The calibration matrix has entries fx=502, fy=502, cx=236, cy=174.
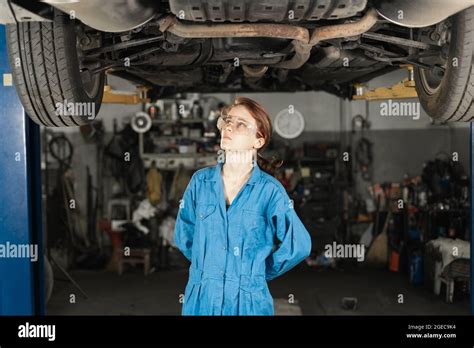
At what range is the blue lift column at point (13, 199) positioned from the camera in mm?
2734

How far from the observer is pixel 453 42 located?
2.01 meters

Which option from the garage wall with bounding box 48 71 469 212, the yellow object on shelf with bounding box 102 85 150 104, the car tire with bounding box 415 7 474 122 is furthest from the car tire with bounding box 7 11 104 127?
the garage wall with bounding box 48 71 469 212

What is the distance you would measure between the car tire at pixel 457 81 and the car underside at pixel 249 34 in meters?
0.02

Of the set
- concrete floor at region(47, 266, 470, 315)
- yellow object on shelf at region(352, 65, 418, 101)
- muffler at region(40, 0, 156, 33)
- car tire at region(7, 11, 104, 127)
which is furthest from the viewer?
concrete floor at region(47, 266, 470, 315)

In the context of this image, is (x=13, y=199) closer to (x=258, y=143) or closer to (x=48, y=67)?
(x=48, y=67)

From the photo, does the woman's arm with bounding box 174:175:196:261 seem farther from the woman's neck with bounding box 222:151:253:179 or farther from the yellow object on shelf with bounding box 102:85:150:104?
the yellow object on shelf with bounding box 102:85:150:104

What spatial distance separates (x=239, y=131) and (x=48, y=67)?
0.84 m

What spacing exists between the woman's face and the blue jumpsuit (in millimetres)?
112

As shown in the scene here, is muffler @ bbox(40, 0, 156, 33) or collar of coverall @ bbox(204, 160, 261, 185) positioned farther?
collar of coverall @ bbox(204, 160, 261, 185)

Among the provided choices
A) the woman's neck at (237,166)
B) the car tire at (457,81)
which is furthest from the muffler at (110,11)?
the car tire at (457,81)

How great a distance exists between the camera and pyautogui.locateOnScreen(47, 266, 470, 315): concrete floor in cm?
446

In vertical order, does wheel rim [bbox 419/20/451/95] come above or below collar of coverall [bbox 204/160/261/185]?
above
